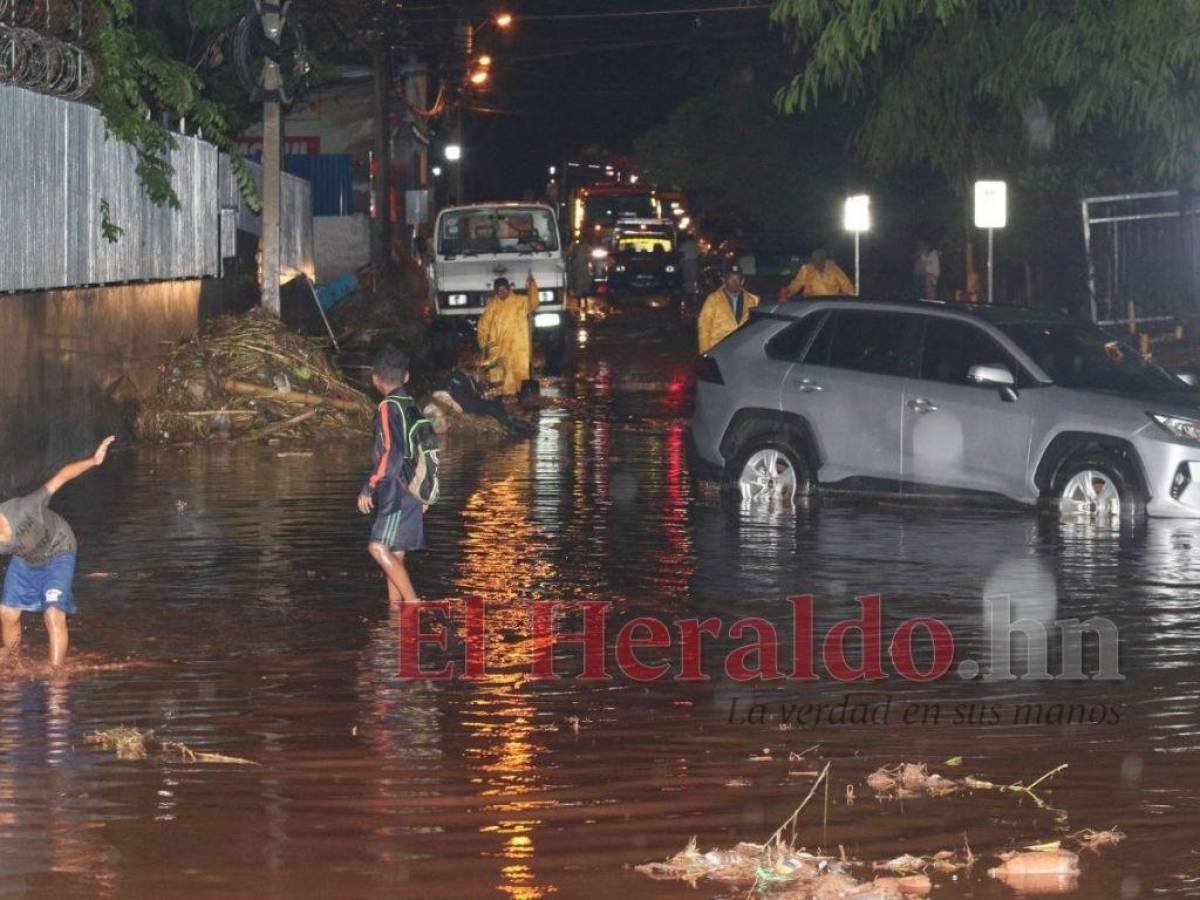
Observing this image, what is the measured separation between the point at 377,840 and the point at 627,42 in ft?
211

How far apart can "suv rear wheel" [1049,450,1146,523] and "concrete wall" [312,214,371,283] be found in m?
37.7

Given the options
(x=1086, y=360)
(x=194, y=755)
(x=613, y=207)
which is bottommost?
(x=194, y=755)

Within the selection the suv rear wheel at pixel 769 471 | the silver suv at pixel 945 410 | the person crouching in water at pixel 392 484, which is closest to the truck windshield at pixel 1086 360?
the silver suv at pixel 945 410

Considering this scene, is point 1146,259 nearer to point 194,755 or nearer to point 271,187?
point 271,187

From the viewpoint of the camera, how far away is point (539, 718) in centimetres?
828

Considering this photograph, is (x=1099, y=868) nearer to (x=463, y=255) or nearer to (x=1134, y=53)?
(x=1134, y=53)

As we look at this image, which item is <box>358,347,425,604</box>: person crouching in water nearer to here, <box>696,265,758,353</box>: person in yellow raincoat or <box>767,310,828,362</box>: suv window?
<box>767,310,828,362</box>: suv window

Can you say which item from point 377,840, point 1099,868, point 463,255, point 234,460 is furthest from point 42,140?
point 463,255

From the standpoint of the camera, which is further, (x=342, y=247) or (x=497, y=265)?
(x=342, y=247)

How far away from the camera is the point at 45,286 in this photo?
17312 mm

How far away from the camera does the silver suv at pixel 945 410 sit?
14055 millimetres

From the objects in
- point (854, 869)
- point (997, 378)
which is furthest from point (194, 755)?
point (997, 378)

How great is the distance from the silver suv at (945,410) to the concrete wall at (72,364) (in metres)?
5.28

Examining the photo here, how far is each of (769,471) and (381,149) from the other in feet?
92.9
